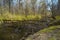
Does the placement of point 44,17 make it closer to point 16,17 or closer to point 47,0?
point 47,0

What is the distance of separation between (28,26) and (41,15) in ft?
5.31

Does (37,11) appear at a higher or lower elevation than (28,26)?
higher

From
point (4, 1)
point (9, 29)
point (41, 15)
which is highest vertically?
point (4, 1)

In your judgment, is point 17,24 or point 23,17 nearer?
point 17,24

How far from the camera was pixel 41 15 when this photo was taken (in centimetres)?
709

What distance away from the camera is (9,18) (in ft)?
21.4

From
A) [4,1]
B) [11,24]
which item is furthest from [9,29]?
[4,1]

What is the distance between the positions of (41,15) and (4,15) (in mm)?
1719

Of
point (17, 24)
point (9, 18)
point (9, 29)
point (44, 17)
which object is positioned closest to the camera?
point (9, 29)

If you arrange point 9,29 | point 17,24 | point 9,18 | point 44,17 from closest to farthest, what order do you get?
point 9,29 → point 17,24 → point 9,18 → point 44,17

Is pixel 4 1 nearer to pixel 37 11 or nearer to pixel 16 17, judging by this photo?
pixel 16 17

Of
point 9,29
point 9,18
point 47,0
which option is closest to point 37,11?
point 47,0

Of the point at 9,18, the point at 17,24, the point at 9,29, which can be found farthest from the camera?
the point at 9,18

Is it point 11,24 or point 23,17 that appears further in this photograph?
point 23,17
